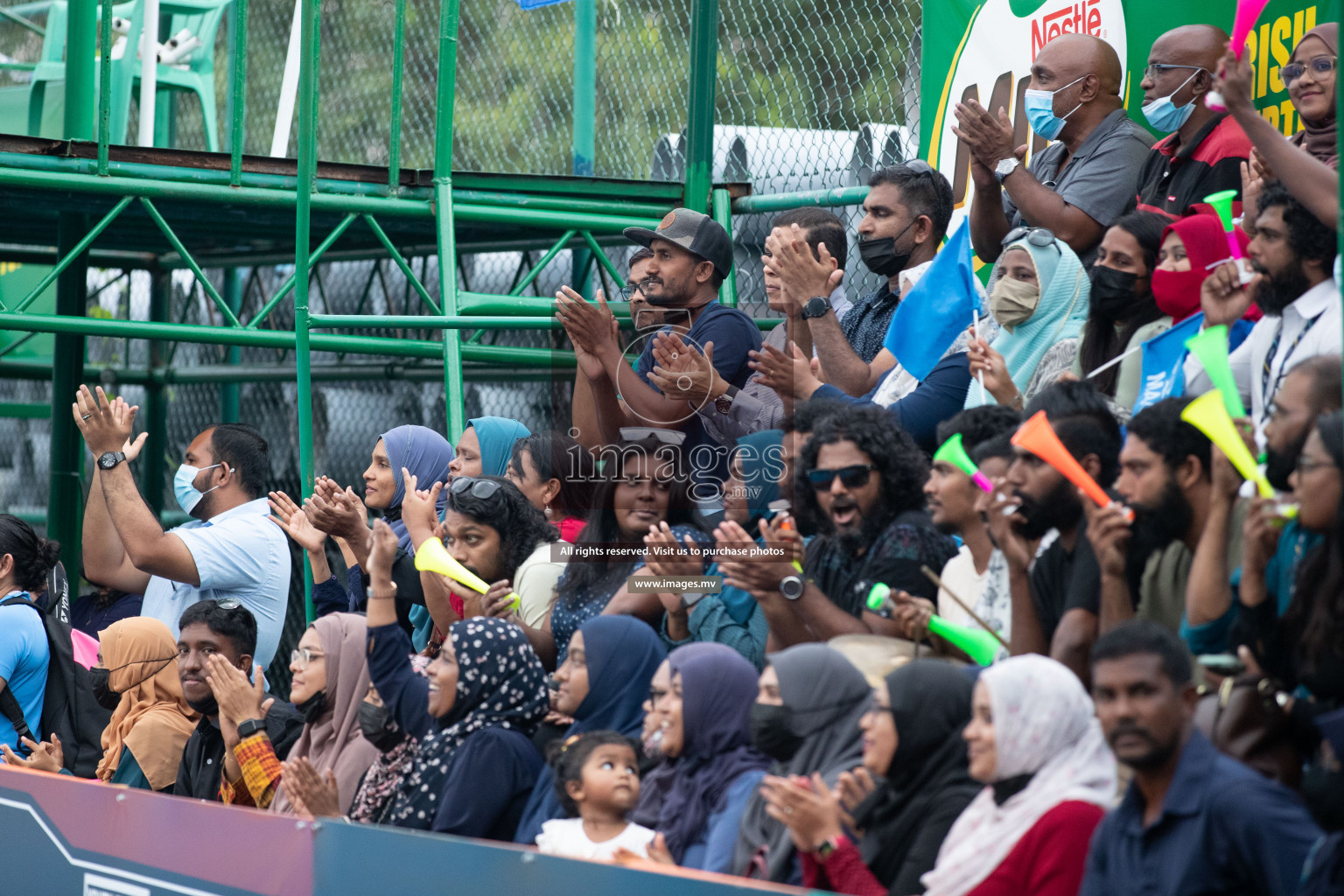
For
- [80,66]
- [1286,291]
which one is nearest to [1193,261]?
[1286,291]

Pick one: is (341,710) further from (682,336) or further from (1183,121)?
(1183,121)

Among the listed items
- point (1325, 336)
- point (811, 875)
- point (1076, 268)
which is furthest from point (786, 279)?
point (811, 875)

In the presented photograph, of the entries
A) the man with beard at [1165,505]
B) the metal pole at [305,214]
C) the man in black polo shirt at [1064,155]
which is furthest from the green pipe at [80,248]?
the man with beard at [1165,505]

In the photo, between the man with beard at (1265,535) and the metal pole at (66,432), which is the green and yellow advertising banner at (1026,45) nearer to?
the man with beard at (1265,535)

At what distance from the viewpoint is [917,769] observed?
10.1 ft

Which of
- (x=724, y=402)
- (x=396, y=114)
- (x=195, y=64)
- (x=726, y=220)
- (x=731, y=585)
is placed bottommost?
(x=731, y=585)

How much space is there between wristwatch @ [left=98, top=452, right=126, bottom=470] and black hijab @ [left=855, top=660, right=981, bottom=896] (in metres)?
3.46

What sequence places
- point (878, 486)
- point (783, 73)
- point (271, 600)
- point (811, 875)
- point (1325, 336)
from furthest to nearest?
point (783, 73), point (271, 600), point (878, 486), point (1325, 336), point (811, 875)

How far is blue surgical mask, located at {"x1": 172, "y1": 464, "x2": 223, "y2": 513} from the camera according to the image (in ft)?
19.2

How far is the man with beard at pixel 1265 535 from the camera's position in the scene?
2828 mm

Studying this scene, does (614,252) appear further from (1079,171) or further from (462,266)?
(1079,171)

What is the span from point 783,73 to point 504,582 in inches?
177

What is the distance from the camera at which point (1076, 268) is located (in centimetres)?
443

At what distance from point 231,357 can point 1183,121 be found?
732 cm
